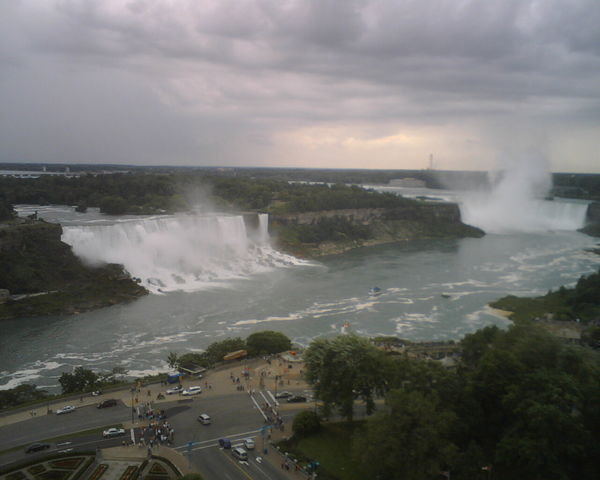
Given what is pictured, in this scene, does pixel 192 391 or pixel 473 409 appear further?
pixel 192 391

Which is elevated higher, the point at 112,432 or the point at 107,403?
the point at 112,432

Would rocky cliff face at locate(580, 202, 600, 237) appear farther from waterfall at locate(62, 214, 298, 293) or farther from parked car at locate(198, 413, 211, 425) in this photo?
parked car at locate(198, 413, 211, 425)

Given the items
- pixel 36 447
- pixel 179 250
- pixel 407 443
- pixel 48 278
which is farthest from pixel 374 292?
pixel 36 447

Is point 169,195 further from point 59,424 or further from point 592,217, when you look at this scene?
point 592,217

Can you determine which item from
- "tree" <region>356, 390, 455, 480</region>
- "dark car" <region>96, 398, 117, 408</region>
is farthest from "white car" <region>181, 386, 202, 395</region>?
"tree" <region>356, 390, 455, 480</region>

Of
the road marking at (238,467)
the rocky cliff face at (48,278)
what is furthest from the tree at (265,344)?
the rocky cliff face at (48,278)

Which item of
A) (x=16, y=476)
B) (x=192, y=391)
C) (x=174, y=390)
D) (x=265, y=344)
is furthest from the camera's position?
(x=265, y=344)
